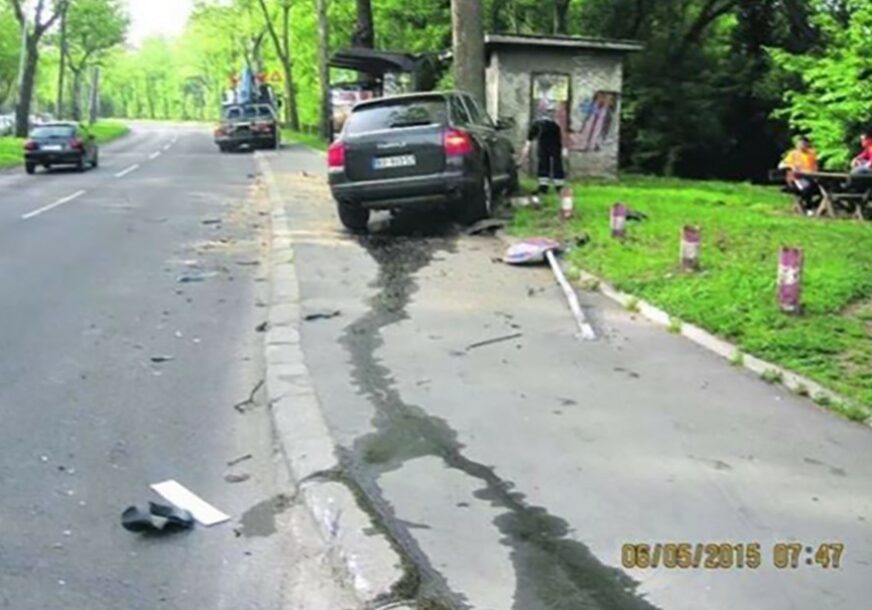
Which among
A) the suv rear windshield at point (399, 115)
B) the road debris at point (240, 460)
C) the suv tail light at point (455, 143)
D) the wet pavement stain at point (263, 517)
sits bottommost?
the wet pavement stain at point (263, 517)

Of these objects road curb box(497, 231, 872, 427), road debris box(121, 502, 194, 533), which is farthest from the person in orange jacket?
road debris box(121, 502, 194, 533)

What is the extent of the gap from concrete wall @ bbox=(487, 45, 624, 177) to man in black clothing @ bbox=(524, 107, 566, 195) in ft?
11.8

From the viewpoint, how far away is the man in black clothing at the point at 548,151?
16.8 m

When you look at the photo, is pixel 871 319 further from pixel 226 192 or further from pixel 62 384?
pixel 226 192

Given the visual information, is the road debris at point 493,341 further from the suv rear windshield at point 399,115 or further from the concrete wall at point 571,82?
the concrete wall at point 571,82

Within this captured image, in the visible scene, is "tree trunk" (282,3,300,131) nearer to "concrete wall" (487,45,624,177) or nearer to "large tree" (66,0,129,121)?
"large tree" (66,0,129,121)

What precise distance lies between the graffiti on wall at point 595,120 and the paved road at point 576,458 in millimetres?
13240

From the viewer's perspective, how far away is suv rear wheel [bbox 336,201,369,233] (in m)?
14.2

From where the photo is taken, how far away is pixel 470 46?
17.6 metres

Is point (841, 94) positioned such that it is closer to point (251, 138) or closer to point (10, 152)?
point (251, 138)

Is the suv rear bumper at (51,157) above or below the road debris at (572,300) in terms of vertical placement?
above

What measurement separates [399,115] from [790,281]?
6757 millimetres

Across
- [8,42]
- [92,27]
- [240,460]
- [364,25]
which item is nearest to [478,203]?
[240,460]

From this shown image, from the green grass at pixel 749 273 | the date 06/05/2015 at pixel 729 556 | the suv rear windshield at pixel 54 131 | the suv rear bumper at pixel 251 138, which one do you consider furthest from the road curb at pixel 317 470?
the suv rear bumper at pixel 251 138
